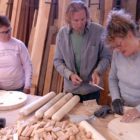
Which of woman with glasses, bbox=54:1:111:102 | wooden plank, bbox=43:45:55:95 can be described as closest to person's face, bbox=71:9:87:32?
woman with glasses, bbox=54:1:111:102

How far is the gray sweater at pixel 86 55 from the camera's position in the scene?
7.00 ft

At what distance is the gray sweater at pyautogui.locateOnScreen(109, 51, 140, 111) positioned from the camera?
1.68 meters

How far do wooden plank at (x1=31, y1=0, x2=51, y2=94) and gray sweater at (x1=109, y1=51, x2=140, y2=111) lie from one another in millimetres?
1502

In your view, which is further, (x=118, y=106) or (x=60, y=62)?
(x=60, y=62)

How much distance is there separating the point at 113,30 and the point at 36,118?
0.69 metres

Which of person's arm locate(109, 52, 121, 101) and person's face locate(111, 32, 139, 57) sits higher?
person's face locate(111, 32, 139, 57)

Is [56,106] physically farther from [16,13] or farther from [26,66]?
[16,13]

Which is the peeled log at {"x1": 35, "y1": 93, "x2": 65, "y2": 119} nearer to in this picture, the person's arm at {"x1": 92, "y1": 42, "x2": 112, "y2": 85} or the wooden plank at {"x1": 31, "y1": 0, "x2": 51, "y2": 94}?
the person's arm at {"x1": 92, "y1": 42, "x2": 112, "y2": 85}

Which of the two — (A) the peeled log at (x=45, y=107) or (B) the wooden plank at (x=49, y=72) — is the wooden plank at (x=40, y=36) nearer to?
(B) the wooden plank at (x=49, y=72)

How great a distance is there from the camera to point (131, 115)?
1.55 m

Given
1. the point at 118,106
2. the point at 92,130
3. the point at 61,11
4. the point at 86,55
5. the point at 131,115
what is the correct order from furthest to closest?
1. the point at 61,11
2. the point at 86,55
3. the point at 118,106
4. the point at 131,115
5. the point at 92,130

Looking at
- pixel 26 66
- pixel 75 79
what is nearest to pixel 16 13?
pixel 26 66

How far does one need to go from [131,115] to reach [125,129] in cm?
13

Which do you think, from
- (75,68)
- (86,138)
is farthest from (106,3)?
(86,138)
